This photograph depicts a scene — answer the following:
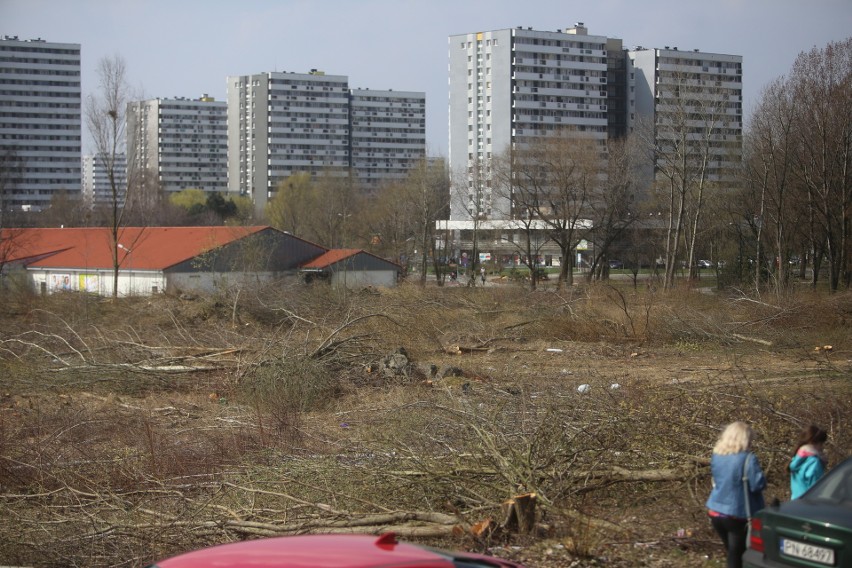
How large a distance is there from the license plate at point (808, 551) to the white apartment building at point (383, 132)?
131 m

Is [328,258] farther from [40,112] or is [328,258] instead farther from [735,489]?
[40,112]

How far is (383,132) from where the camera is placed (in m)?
140

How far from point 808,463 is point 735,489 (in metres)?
0.70

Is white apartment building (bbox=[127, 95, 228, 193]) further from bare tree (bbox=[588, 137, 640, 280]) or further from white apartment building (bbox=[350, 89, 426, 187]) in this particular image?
bare tree (bbox=[588, 137, 640, 280])

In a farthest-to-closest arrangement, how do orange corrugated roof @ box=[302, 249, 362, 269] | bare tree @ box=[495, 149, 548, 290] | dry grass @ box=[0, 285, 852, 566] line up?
1. bare tree @ box=[495, 149, 548, 290]
2. orange corrugated roof @ box=[302, 249, 362, 269]
3. dry grass @ box=[0, 285, 852, 566]

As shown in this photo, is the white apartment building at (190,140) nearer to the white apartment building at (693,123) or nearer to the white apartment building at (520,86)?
the white apartment building at (520,86)

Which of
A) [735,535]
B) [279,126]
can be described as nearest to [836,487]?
[735,535]

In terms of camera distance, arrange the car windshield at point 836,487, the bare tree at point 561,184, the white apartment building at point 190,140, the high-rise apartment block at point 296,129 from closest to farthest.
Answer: the car windshield at point 836,487, the bare tree at point 561,184, the high-rise apartment block at point 296,129, the white apartment building at point 190,140

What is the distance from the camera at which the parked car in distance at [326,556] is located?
12.9 ft

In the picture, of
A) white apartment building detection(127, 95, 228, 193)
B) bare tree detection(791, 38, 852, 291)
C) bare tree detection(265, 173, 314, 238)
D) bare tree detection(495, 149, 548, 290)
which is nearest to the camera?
bare tree detection(791, 38, 852, 291)

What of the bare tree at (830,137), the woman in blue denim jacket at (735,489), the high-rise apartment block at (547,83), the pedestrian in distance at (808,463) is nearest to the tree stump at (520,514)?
the woman in blue denim jacket at (735,489)

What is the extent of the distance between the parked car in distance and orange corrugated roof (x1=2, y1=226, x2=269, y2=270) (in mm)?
34926

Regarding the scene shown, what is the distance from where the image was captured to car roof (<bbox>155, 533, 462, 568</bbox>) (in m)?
3.94

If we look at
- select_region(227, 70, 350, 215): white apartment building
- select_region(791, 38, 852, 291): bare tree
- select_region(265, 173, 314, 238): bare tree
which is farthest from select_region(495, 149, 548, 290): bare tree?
select_region(227, 70, 350, 215): white apartment building
